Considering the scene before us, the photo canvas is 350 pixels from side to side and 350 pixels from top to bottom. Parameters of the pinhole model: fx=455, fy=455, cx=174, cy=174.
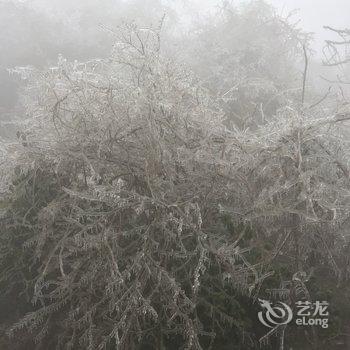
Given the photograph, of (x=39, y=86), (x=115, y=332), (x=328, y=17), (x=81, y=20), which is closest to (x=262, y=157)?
(x=115, y=332)

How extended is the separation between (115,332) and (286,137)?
84.0 inches

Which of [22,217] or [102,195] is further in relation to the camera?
[22,217]

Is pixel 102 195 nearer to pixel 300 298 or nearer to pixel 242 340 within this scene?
pixel 242 340

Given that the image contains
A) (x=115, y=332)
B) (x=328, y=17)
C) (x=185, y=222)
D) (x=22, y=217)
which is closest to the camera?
(x=115, y=332)

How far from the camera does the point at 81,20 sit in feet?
37.9

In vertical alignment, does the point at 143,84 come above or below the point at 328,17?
below

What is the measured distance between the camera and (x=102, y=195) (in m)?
3.45

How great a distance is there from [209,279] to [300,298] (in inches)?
40.3

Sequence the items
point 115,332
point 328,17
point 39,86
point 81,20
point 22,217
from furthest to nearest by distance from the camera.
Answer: point 328,17, point 81,20, point 22,217, point 39,86, point 115,332

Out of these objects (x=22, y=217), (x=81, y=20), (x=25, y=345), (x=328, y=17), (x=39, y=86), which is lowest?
(x=25, y=345)

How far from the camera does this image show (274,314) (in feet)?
13.8

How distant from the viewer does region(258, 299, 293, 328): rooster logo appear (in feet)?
13.6

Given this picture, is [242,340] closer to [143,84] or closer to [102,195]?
[102,195]

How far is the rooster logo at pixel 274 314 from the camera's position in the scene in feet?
13.6
